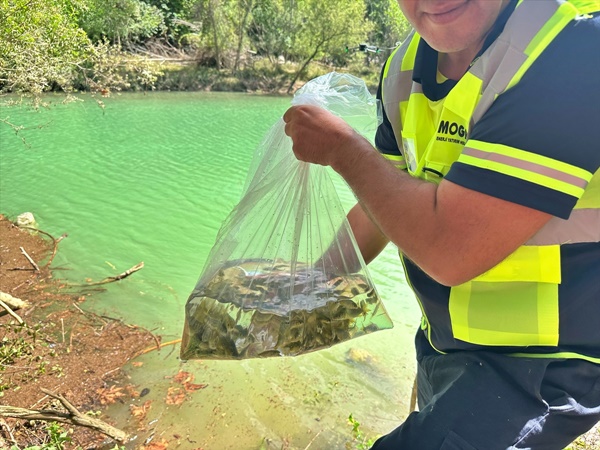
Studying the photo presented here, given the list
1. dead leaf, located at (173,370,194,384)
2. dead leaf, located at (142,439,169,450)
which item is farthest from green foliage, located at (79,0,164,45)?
dead leaf, located at (142,439,169,450)

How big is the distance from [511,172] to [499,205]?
0.06 metres

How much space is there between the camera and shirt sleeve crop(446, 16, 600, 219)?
81cm

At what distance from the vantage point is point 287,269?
1.62m

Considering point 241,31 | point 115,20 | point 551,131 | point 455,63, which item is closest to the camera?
point 551,131

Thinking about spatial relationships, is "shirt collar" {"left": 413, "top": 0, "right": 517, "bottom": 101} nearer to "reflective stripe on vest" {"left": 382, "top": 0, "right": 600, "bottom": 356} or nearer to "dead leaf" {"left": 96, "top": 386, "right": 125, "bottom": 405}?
"reflective stripe on vest" {"left": 382, "top": 0, "right": 600, "bottom": 356}

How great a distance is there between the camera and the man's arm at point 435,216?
34.4 inches

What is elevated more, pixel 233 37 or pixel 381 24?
pixel 381 24

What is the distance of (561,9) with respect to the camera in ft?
2.81

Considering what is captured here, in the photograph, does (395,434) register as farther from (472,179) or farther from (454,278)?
(472,179)

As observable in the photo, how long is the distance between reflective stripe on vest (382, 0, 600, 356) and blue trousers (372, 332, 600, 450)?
2.6 inches

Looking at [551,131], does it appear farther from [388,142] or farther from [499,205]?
[388,142]

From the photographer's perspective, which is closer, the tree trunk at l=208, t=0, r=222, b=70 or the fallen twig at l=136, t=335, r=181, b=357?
the fallen twig at l=136, t=335, r=181, b=357

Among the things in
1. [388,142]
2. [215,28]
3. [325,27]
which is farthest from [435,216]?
[325,27]

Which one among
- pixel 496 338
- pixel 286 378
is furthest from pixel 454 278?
pixel 286 378
